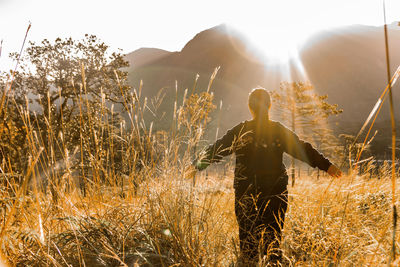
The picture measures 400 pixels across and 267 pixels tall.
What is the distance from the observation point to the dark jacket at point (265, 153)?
8.38ft

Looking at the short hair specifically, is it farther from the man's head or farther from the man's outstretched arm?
the man's outstretched arm

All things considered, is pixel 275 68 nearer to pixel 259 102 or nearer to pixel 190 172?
pixel 259 102

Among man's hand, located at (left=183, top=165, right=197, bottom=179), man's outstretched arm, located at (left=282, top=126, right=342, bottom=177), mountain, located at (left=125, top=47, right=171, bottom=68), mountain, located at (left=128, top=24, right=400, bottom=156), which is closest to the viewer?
man's hand, located at (left=183, top=165, right=197, bottom=179)

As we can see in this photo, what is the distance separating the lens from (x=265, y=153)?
2623mm

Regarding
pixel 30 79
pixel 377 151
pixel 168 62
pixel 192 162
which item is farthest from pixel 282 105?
pixel 168 62

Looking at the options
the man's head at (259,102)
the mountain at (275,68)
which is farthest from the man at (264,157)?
the mountain at (275,68)

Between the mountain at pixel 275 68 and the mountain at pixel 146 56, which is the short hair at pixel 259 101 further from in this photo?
the mountain at pixel 146 56

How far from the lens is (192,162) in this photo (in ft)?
6.45

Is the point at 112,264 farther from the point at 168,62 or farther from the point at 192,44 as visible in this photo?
the point at 192,44

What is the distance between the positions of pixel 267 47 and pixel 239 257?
149 m

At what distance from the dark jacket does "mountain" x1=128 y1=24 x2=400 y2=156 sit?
90.3m

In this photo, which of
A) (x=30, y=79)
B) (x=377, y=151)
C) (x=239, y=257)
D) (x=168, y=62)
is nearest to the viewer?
(x=239, y=257)

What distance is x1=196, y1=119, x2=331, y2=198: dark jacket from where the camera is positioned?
2555 mm

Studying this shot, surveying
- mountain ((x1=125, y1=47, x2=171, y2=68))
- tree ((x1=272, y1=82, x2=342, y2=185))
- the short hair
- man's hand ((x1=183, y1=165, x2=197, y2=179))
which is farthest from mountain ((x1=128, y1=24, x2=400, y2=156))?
man's hand ((x1=183, y1=165, x2=197, y2=179))
